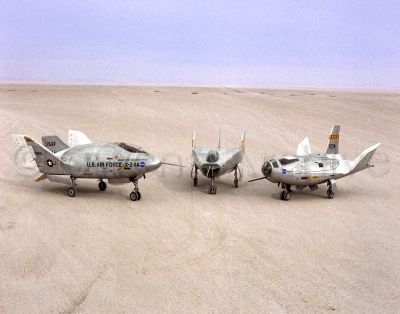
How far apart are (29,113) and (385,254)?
31.9 metres

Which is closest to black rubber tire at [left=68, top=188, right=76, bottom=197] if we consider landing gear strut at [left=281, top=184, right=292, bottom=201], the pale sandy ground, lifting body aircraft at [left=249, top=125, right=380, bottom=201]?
the pale sandy ground

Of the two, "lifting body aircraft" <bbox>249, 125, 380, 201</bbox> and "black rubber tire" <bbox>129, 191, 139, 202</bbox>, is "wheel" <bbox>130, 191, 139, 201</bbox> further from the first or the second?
"lifting body aircraft" <bbox>249, 125, 380, 201</bbox>

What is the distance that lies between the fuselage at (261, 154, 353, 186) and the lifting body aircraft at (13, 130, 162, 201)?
439 centimetres

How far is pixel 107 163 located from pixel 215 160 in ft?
14.0

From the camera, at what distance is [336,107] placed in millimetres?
48719

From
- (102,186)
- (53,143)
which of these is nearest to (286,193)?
(102,186)

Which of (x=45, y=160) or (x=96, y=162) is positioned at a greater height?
(x=96, y=162)

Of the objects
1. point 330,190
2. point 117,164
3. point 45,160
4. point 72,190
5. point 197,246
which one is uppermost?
point 117,164

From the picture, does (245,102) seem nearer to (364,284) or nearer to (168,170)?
(168,170)

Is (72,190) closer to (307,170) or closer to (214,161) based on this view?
(214,161)

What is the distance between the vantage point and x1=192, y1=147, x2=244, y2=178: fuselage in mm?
17859

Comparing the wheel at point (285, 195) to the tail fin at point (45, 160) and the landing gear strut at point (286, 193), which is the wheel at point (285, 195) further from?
the tail fin at point (45, 160)

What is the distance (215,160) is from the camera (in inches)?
711

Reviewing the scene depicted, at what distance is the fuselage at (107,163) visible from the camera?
659 inches
